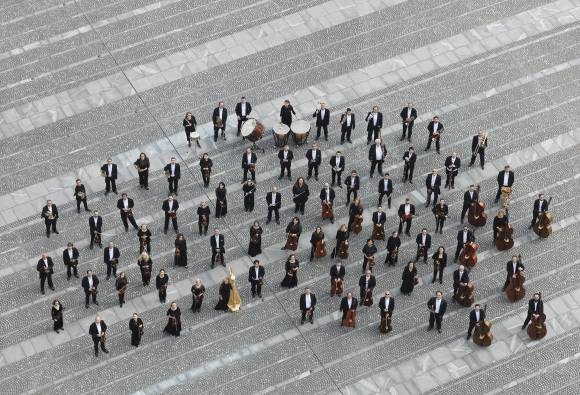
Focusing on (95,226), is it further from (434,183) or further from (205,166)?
(434,183)

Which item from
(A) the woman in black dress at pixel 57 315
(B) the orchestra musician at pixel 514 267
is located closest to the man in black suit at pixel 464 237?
(B) the orchestra musician at pixel 514 267

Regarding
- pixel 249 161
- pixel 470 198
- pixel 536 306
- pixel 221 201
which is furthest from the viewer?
pixel 249 161

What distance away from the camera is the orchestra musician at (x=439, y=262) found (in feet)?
159

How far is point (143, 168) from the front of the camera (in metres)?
51.2

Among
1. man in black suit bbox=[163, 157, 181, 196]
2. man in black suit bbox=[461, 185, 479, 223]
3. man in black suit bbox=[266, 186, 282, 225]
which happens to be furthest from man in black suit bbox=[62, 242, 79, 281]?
man in black suit bbox=[461, 185, 479, 223]

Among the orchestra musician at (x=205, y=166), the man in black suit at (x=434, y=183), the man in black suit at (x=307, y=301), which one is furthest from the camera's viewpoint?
the orchestra musician at (x=205, y=166)

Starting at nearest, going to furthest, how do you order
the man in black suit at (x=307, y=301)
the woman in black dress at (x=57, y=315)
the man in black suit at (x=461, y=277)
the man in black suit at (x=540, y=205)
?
the woman in black dress at (x=57, y=315)
the man in black suit at (x=307, y=301)
the man in black suit at (x=461, y=277)
the man in black suit at (x=540, y=205)

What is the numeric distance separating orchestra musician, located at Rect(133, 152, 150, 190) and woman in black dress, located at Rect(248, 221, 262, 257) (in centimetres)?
402

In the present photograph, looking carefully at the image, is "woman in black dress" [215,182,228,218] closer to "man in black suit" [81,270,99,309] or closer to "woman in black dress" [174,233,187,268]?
"woman in black dress" [174,233,187,268]

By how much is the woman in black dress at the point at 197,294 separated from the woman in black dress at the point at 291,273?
7.73ft

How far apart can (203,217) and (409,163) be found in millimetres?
6255

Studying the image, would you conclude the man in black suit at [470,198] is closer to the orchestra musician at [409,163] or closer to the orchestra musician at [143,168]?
the orchestra musician at [409,163]

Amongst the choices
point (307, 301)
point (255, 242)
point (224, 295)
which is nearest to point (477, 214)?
point (307, 301)

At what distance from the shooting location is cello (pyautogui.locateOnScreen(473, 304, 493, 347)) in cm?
4728
